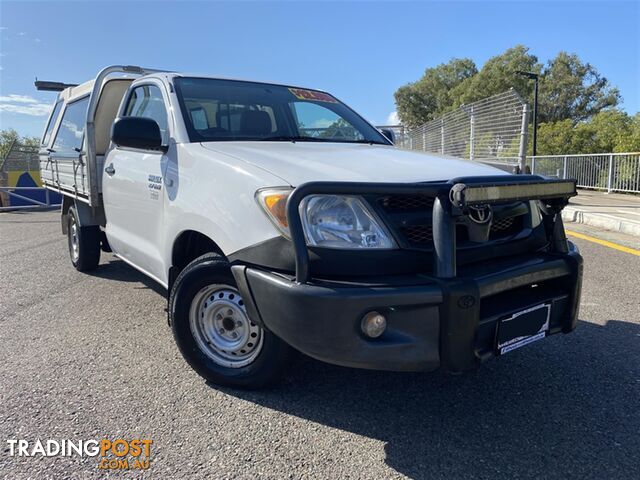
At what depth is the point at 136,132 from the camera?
121 inches

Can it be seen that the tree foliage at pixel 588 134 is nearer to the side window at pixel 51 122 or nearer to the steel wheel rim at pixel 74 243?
the side window at pixel 51 122

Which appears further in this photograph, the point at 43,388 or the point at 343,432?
the point at 43,388

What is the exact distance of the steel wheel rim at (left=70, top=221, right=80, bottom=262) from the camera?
219 inches

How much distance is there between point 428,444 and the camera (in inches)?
89.3

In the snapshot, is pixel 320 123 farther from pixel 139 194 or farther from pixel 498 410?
pixel 498 410

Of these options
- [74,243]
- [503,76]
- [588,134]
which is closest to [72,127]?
[74,243]

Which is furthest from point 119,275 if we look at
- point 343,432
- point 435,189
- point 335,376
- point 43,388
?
point 435,189

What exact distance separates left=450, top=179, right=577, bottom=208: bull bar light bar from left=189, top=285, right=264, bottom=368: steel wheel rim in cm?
127

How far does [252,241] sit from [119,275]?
3.76 meters

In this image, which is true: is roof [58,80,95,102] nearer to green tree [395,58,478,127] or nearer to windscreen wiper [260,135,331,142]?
windscreen wiper [260,135,331,142]

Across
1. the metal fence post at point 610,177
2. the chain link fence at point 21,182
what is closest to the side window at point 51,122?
the chain link fence at point 21,182

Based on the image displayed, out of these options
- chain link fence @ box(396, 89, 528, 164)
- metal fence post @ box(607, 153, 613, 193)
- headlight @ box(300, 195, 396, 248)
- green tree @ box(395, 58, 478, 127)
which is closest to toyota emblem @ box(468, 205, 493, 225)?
headlight @ box(300, 195, 396, 248)

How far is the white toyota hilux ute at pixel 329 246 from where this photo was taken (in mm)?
2080

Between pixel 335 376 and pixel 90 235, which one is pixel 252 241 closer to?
pixel 335 376
